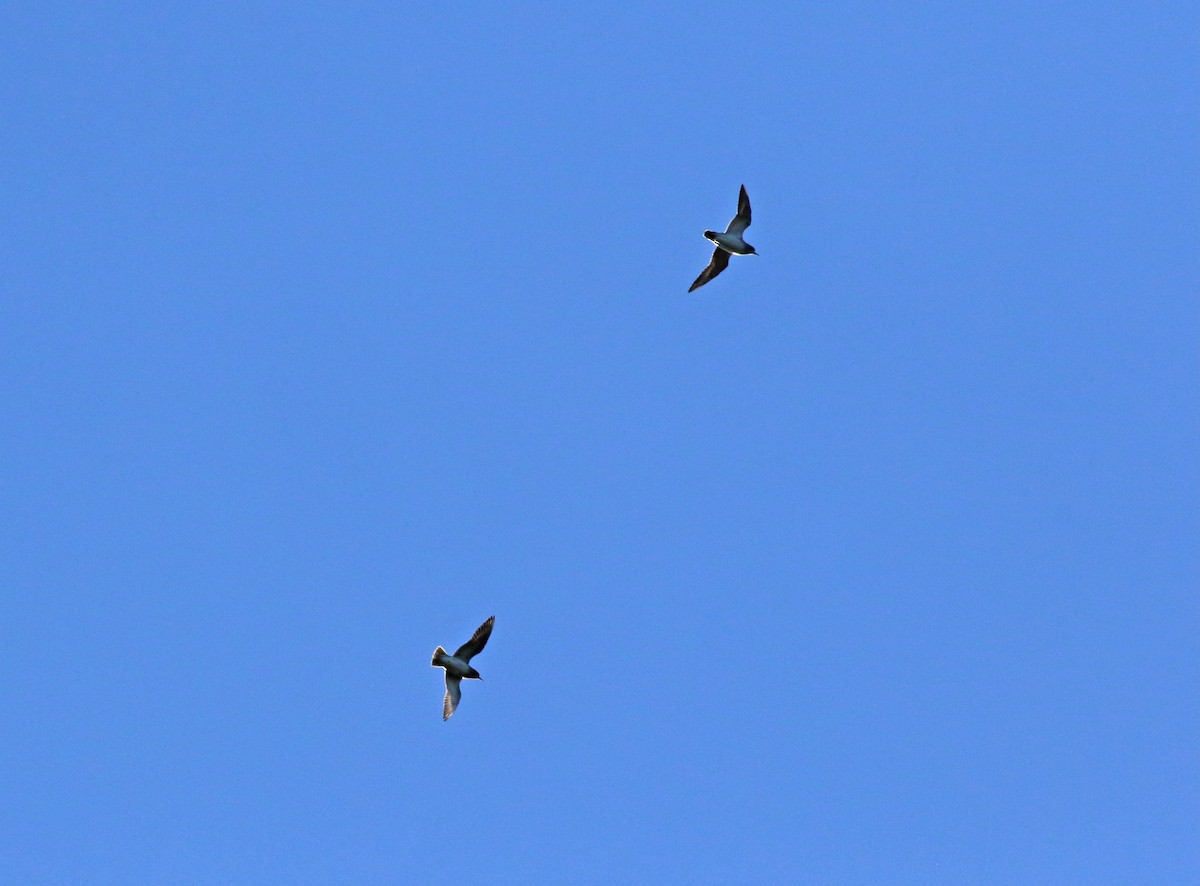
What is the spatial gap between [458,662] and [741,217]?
20.7 m

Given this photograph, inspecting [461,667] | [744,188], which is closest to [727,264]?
[744,188]

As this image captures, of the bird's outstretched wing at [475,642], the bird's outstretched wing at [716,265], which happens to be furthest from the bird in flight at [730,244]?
the bird's outstretched wing at [475,642]

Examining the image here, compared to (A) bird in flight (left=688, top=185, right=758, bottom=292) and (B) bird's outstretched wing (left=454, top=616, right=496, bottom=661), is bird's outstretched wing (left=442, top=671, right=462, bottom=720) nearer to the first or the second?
(B) bird's outstretched wing (left=454, top=616, right=496, bottom=661)

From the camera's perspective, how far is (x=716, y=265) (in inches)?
1578

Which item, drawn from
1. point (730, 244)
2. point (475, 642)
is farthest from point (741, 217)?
point (475, 642)

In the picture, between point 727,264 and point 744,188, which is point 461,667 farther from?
point 744,188

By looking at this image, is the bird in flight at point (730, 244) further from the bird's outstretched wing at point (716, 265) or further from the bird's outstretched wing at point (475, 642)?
the bird's outstretched wing at point (475, 642)

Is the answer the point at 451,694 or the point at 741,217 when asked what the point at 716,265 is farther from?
the point at 451,694

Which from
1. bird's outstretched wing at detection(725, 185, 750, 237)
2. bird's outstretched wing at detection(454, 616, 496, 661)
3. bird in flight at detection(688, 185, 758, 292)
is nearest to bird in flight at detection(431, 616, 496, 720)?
bird's outstretched wing at detection(454, 616, 496, 661)

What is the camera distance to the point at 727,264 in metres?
40.2

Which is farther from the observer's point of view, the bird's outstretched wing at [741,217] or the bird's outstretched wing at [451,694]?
the bird's outstretched wing at [741,217]

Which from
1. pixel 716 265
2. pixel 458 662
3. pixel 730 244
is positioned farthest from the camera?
pixel 716 265

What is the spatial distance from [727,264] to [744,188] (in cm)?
308

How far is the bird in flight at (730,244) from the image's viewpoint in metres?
39.3
